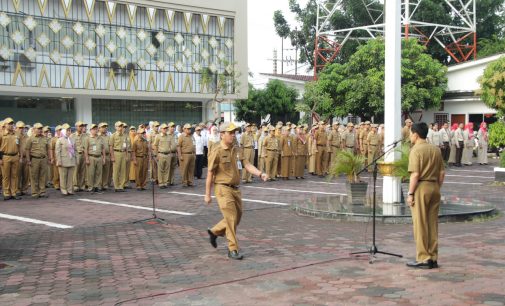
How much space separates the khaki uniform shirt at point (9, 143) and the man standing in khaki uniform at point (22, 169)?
0.69ft

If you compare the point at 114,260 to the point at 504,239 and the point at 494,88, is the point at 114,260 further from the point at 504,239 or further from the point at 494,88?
the point at 494,88

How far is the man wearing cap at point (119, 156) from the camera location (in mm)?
18062

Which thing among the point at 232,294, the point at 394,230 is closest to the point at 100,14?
the point at 394,230

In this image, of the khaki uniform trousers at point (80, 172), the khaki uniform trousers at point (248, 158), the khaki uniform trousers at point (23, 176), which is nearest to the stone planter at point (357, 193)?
A: the khaki uniform trousers at point (248, 158)

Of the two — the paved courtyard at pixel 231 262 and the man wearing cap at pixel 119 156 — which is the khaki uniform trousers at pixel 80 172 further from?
the paved courtyard at pixel 231 262

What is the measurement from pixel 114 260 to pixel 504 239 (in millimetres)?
5725

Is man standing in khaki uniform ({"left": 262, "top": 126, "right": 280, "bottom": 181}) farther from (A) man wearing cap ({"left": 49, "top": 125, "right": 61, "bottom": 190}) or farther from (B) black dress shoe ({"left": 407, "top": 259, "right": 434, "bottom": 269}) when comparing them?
(B) black dress shoe ({"left": 407, "top": 259, "right": 434, "bottom": 269})

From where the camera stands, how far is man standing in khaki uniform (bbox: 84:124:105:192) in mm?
Answer: 17609

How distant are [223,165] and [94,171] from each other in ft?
33.0

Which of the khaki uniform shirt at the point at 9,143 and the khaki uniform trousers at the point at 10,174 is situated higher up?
the khaki uniform shirt at the point at 9,143

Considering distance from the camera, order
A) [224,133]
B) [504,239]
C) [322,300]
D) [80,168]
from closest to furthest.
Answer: [322,300], [224,133], [504,239], [80,168]

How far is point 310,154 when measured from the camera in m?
22.6

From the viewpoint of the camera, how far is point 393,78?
12023 mm

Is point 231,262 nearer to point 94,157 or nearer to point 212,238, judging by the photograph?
point 212,238
